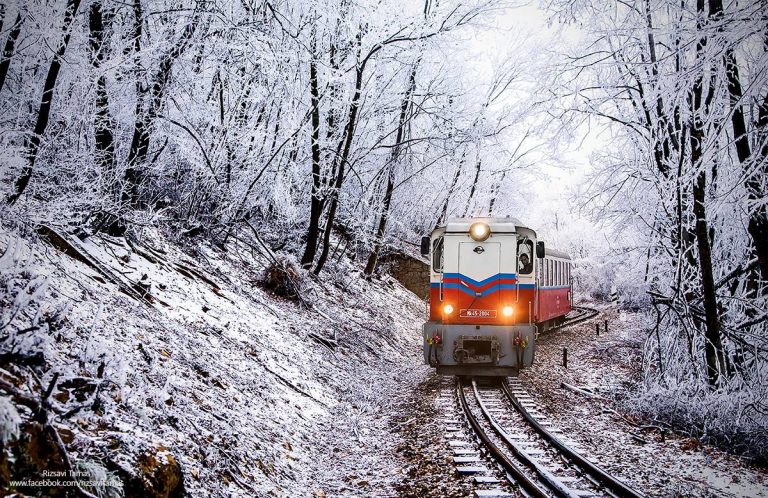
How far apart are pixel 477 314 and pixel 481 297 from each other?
403mm

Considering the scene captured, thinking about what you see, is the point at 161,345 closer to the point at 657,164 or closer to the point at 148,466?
the point at 148,466

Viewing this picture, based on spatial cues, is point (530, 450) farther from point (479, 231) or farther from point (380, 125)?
point (380, 125)

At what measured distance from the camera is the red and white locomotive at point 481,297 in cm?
1069

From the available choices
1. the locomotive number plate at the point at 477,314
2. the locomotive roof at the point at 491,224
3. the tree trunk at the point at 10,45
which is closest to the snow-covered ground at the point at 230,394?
the locomotive number plate at the point at 477,314

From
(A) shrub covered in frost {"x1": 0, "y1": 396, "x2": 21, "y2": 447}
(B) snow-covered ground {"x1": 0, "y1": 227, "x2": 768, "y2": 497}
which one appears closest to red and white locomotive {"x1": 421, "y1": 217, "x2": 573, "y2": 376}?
(B) snow-covered ground {"x1": 0, "y1": 227, "x2": 768, "y2": 497}

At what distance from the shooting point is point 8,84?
6.89 meters

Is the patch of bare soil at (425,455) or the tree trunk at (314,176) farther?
the tree trunk at (314,176)

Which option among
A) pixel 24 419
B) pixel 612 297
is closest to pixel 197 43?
pixel 24 419

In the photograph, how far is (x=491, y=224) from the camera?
451 inches

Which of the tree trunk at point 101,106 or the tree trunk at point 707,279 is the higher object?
the tree trunk at point 101,106

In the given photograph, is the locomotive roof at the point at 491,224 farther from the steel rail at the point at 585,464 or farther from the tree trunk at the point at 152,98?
the tree trunk at the point at 152,98

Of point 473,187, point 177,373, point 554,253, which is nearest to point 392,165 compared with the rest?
point 554,253

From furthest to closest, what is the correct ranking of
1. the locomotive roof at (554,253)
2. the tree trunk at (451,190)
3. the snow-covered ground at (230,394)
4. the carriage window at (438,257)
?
1. the tree trunk at (451,190)
2. the locomotive roof at (554,253)
3. the carriage window at (438,257)
4. the snow-covered ground at (230,394)

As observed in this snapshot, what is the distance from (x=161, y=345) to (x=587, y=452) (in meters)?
5.94
